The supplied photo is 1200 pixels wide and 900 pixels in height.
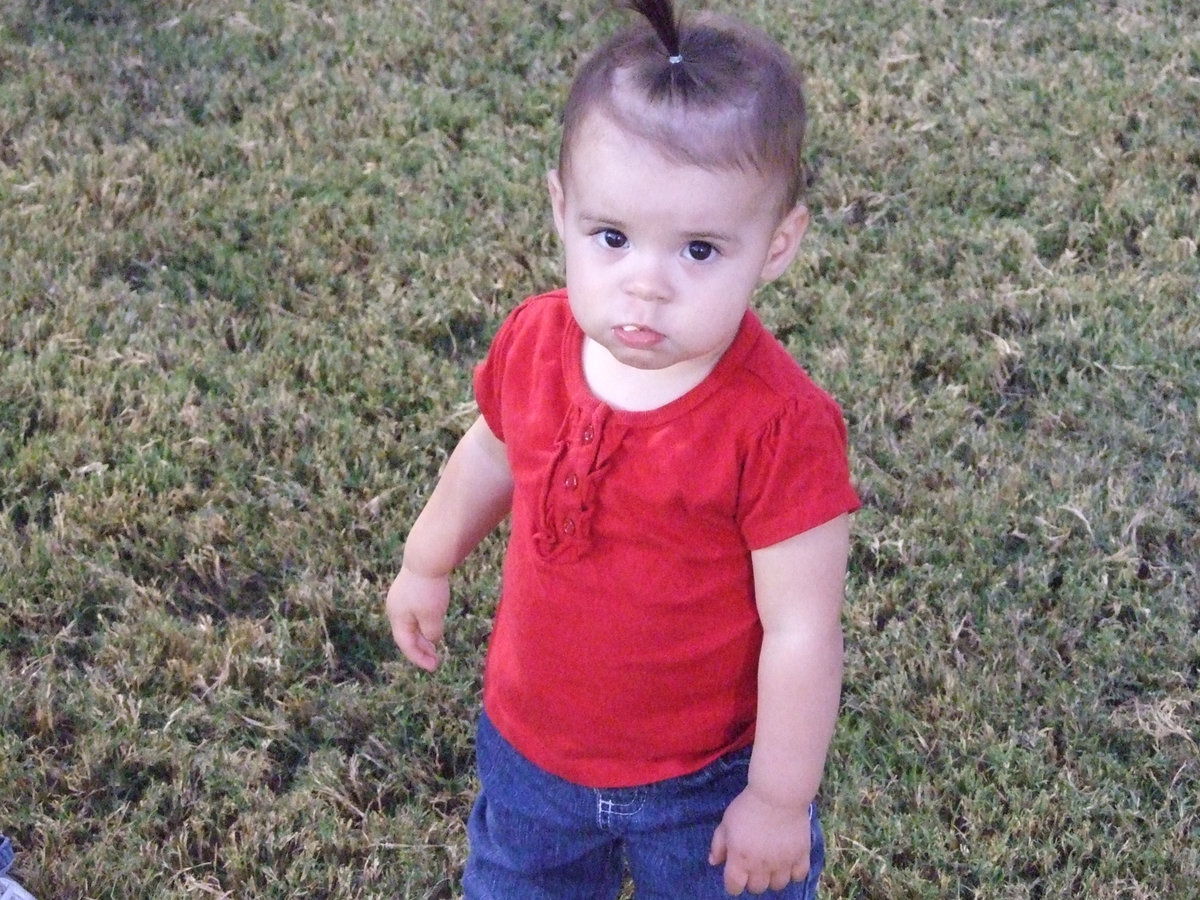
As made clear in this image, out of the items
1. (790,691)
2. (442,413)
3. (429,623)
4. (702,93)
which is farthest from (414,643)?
(442,413)

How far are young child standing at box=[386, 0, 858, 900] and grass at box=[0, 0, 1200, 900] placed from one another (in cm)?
73

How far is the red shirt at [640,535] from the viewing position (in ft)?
5.55

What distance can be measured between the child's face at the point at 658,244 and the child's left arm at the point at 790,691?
0.91 feet

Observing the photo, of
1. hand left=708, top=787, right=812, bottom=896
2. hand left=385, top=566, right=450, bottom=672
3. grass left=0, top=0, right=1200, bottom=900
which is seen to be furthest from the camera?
grass left=0, top=0, right=1200, bottom=900

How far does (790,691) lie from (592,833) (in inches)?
16.8

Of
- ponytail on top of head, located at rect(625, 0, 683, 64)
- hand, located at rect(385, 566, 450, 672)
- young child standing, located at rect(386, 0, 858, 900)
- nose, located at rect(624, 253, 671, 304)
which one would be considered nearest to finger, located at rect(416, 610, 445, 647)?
hand, located at rect(385, 566, 450, 672)

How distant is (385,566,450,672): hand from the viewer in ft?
7.22

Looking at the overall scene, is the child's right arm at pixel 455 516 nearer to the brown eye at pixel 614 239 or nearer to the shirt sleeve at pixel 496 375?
the shirt sleeve at pixel 496 375

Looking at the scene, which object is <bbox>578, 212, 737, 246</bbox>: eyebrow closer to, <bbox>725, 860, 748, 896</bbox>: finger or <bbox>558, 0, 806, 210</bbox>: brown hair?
<bbox>558, 0, 806, 210</bbox>: brown hair

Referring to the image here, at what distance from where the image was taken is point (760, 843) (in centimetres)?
180

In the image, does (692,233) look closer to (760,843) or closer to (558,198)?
(558,198)

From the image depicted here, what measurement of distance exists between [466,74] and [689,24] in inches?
135

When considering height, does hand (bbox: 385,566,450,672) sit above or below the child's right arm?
below

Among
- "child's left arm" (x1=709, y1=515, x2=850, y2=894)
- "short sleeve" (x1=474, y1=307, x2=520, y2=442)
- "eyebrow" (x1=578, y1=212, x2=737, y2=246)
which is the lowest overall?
"child's left arm" (x1=709, y1=515, x2=850, y2=894)
